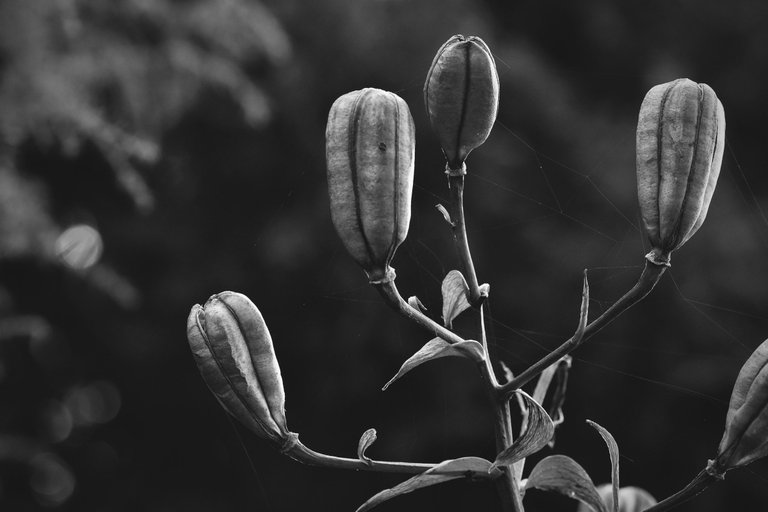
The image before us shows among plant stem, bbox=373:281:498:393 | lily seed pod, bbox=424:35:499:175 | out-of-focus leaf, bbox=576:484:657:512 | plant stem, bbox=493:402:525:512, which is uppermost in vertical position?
lily seed pod, bbox=424:35:499:175

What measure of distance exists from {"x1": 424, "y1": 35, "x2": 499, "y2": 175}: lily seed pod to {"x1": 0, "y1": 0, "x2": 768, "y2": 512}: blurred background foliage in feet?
3.78

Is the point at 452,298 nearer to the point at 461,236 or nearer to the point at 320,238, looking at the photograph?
the point at 461,236

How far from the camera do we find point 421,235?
205cm

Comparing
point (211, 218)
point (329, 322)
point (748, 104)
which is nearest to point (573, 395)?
point (329, 322)

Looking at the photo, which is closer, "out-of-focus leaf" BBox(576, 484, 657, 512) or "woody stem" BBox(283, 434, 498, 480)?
"woody stem" BBox(283, 434, 498, 480)

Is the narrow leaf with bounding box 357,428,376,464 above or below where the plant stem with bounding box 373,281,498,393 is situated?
below

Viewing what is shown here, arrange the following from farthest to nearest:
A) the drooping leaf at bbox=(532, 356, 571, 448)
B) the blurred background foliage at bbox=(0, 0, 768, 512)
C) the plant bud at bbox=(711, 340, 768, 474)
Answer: the blurred background foliage at bbox=(0, 0, 768, 512) → the drooping leaf at bbox=(532, 356, 571, 448) → the plant bud at bbox=(711, 340, 768, 474)

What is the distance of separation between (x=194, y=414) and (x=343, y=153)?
7.38 feet

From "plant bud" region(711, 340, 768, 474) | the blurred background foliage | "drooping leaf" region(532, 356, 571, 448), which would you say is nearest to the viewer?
"plant bud" region(711, 340, 768, 474)

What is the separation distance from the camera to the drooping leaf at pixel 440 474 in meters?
0.40

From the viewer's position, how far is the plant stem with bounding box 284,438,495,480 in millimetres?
415

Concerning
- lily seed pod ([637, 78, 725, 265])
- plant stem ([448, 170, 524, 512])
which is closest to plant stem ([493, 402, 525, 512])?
plant stem ([448, 170, 524, 512])

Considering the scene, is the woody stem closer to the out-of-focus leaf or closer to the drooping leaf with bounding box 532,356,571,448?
the drooping leaf with bounding box 532,356,571,448

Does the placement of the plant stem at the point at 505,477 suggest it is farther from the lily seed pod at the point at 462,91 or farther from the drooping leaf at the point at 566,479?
the lily seed pod at the point at 462,91
